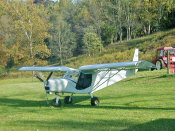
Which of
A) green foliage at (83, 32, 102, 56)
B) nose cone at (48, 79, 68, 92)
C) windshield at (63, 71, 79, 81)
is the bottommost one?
nose cone at (48, 79, 68, 92)

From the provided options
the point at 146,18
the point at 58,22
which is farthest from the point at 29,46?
the point at 146,18

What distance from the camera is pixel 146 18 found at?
50.7 meters

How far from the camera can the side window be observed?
503 inches

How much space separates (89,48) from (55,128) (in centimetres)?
4424

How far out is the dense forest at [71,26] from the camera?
40.7 meters

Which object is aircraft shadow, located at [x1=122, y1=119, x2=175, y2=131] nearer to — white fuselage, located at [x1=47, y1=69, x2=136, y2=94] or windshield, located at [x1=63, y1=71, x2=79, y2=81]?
white fuselage, located at [x1=47, y1=69, x2=136, y2=94]

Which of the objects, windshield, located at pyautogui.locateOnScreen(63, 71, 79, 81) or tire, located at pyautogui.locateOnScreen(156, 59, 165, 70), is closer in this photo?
windshield, located at pyautogui.locateOnScreen(63, 71, 79, 81)

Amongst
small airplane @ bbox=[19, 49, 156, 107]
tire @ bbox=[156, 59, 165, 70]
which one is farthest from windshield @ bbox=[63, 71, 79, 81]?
tire @ bbox=[156, 59, 165, 70]

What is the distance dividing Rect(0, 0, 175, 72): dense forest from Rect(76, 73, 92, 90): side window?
1100 inches

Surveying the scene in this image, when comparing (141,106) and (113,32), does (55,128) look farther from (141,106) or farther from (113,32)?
(113,32)

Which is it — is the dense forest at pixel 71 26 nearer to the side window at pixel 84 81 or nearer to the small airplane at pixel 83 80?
the small airplane at pixel 83 80

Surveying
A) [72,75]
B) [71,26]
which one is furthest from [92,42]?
[72,75]

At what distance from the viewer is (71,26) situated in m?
67.9

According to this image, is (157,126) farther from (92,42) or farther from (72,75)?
(92,42)
